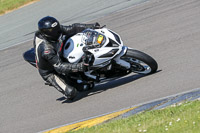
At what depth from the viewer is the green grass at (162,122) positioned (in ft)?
17.1

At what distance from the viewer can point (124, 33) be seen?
11.9 m

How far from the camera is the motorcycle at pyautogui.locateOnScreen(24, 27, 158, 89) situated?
7.77 meters

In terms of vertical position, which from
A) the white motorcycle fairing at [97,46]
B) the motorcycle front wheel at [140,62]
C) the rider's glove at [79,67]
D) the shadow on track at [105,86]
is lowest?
the shadow on track at [105,86]

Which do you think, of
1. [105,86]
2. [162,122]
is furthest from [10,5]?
[162,122]

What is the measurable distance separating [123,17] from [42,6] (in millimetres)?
6443

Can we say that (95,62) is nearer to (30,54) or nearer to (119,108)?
(119,108)

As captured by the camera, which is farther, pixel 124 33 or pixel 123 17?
pixel 123 17

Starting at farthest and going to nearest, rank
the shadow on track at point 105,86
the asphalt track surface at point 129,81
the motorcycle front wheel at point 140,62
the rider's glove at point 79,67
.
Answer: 1. the shadow on track at point 105,86
2. the motorcycle front wheel at point 140,62
3. the rider's glove at point 79,67
4. the asphalt track surface at point 129,81

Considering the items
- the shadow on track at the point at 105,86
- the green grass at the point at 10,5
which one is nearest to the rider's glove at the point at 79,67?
the shadow on track at the point at 105,86

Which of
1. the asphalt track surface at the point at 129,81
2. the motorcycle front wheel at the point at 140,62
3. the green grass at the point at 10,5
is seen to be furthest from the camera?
the green grass at the point at 10,5

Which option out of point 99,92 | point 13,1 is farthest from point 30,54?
point 13,1

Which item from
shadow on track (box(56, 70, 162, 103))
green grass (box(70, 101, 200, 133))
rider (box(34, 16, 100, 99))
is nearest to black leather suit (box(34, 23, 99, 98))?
rider (box(34, 16, 100, 99))

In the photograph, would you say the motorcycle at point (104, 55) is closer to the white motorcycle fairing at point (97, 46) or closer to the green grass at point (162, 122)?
the white motorcycle fairing at point (97, 46)

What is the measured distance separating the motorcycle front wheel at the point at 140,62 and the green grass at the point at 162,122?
1793 mm
